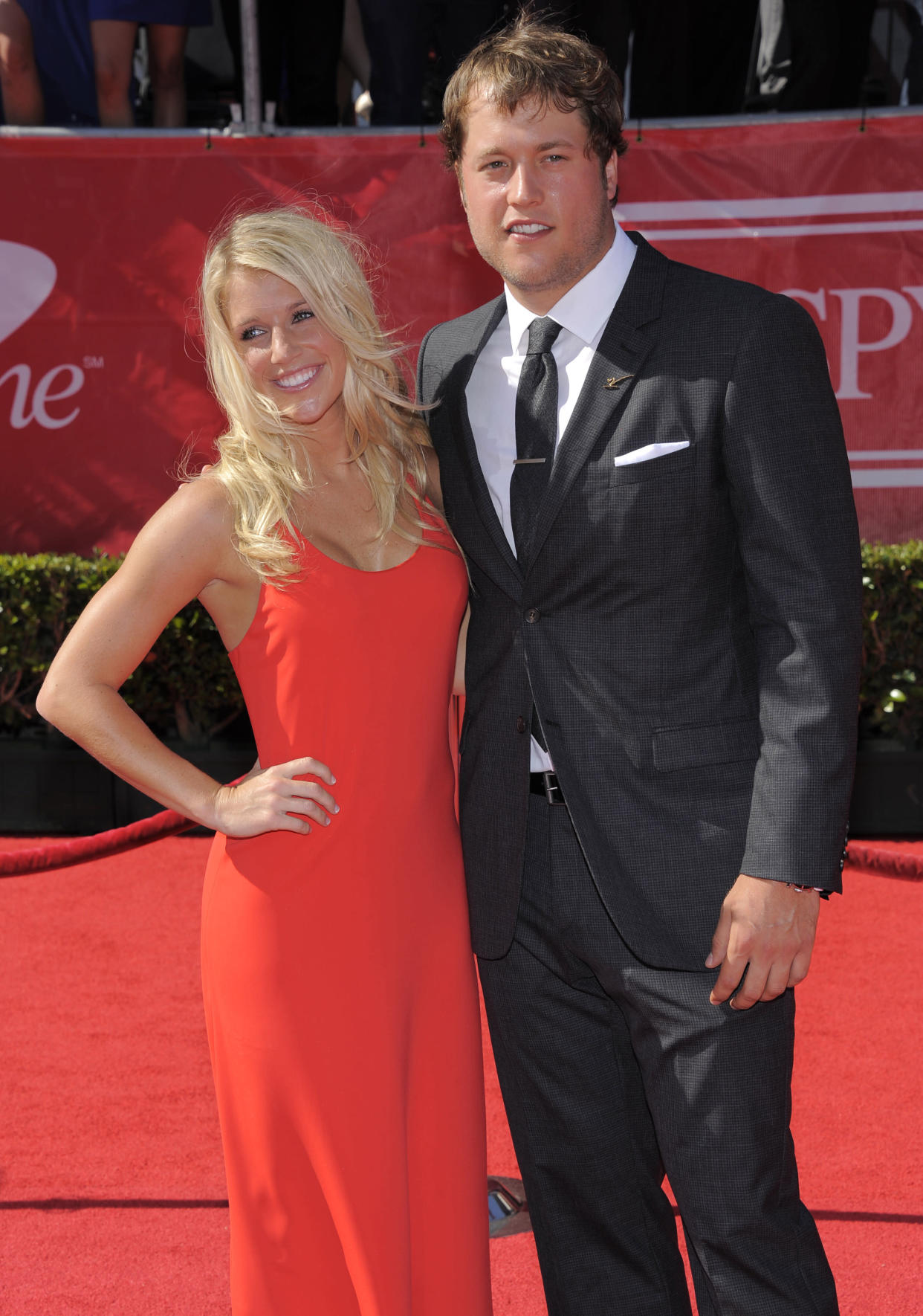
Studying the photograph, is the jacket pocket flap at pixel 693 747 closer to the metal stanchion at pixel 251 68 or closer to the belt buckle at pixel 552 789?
the belt buckle at pixel 552 789

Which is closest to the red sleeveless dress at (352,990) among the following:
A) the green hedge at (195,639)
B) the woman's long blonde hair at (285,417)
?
the woman's long blonde hair at (285,417)

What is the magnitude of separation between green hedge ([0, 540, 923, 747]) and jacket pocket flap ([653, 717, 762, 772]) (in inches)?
156

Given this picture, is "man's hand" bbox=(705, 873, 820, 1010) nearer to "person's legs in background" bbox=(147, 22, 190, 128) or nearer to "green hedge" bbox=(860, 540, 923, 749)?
"green hedge" bbox=(860, 540, 923, 749)

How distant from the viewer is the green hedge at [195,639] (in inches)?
228

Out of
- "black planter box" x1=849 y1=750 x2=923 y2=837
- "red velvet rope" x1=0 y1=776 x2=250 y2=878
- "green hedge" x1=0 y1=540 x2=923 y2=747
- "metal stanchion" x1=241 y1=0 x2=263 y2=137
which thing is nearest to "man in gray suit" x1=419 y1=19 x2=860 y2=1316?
"red velvet rope" x1=0 y1=776 x2=250 y2=878

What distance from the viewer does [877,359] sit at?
236 inches

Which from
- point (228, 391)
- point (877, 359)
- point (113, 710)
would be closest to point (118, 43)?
point (877, 359)

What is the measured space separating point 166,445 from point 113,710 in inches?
171

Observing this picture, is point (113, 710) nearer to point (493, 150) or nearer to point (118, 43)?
point (493, 150)

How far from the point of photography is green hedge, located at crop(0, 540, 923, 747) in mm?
5797

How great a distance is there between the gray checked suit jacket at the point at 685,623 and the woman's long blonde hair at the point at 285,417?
268mm

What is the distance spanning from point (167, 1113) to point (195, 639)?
105 inches

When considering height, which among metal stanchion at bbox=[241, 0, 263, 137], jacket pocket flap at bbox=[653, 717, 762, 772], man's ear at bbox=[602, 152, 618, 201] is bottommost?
jacket pocket flap at bbox=[653, 717, 762, 772]

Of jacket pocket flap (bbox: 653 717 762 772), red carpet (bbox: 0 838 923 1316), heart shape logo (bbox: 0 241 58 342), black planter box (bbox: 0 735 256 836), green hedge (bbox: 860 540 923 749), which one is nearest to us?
jacket pocket flap (bbox: 653 717 762 772)
